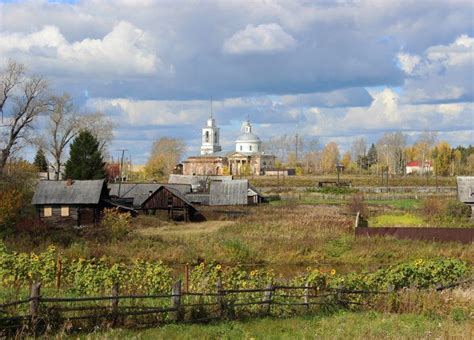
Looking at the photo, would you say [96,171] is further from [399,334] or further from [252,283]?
[399,334]

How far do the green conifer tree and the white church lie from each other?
61.2 m

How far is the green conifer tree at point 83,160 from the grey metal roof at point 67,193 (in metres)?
16.1

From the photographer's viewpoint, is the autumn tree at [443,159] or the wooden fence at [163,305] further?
the autumn tree at [443,159]

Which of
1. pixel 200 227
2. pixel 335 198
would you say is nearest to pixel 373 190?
A: pixel 335 198

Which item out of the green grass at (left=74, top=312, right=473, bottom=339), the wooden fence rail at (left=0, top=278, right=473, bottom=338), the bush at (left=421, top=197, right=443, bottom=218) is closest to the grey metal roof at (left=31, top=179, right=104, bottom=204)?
the bush at (left=421, top=197, right=443, bottom=218)

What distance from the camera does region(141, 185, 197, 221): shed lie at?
189 ft

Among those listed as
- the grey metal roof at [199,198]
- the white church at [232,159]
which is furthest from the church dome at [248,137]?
the grey metal roof at [199,198]

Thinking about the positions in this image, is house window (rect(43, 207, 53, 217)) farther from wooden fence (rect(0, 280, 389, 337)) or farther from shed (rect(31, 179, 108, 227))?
wooden fence (rect(0, 280, 389, 337))

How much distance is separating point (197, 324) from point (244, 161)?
132294mm

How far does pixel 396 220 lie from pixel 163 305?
39043 millimetres

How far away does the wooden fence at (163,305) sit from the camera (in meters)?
12.8

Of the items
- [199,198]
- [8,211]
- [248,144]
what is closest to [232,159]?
[248,144]

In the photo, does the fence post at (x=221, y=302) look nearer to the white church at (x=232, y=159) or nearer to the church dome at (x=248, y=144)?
the white church at (x=232, y=159)

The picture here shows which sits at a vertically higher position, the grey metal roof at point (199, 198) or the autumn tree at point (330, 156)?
the autumn tree at point (330, 156)
